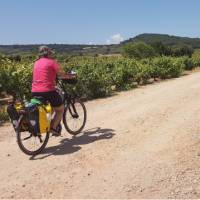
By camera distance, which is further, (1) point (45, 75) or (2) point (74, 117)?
(2) point (74, 117)

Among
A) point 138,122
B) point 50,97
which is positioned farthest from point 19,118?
point 138,122

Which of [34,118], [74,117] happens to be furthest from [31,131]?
[74,117]

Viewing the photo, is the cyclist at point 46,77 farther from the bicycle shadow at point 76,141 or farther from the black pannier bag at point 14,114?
the bicycle shadow at point 76,141

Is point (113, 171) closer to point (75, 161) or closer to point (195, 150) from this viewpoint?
point (75, 161)

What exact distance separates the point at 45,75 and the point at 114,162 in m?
2.09

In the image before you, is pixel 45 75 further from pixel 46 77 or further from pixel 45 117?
pixel 45 117

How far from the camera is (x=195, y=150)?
7.82 metres

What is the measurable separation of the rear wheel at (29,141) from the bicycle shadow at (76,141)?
0.42 ft

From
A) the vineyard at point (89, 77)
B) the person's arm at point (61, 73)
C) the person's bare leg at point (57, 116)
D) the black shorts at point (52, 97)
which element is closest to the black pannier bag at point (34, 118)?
the black shorts at point (52, 97)

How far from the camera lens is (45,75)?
7996 mm

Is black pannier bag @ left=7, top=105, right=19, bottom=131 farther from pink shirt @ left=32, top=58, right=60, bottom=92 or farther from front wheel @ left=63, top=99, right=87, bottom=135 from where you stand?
front wheel @ left=63, top=99, right=87, bottom=135

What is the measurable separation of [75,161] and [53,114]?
1.37m

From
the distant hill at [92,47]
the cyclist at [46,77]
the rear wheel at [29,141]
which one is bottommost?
the rear wheel at [29,141]

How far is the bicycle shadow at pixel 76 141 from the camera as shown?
310 inches
